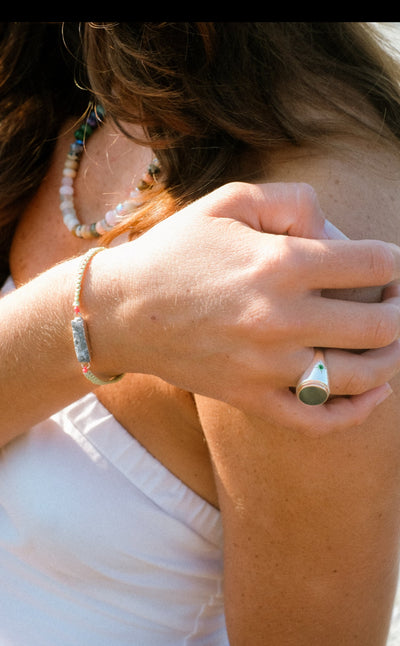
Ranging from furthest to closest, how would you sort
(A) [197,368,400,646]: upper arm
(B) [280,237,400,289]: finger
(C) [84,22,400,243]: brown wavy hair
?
(C) [84,22,400,243]: brown wavy hair
(A) [197,368,400,646]: upper arm
(B) [280,237,400,289]: finger

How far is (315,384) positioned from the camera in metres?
0.78

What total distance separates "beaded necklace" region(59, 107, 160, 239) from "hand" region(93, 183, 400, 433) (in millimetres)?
424

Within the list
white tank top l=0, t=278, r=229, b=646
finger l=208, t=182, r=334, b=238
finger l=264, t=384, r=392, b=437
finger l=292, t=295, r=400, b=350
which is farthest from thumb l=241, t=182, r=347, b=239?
white tank top l=0, t=278, r=229, b=646

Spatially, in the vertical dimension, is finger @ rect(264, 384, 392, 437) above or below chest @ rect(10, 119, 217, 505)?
above

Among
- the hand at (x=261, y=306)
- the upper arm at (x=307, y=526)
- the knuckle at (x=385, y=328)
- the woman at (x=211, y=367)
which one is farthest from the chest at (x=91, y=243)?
the knuckle at (x=385, y=328)

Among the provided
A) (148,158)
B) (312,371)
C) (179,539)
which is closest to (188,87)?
(148,158)

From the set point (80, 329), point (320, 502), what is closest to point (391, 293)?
point (320, 502)

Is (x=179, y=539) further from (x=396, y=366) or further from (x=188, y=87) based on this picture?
(x=188, y=87)

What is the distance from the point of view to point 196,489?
4.09 feet

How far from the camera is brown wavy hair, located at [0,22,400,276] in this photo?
1.07 meters

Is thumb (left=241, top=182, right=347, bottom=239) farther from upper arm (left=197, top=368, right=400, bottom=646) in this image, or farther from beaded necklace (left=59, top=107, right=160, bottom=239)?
beaded necklace (left=59, top=107, right=160, bottom=239)

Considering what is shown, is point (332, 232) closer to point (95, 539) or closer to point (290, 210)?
point (290, 210)

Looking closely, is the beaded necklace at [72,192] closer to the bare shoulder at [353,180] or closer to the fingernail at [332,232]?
the bare shoulder at [353,180]

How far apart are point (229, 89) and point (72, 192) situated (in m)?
0.57
